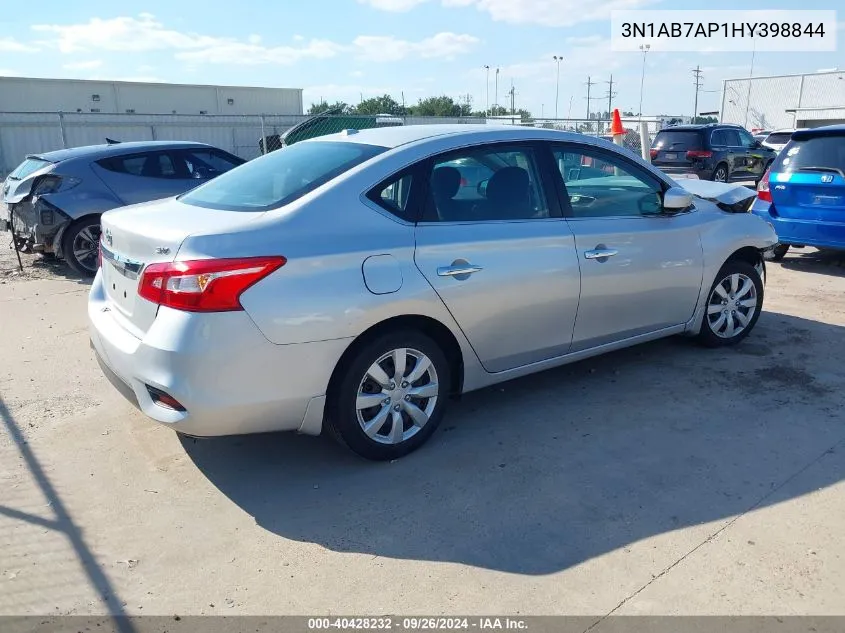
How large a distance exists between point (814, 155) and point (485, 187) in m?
5.83

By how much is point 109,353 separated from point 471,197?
207 cm

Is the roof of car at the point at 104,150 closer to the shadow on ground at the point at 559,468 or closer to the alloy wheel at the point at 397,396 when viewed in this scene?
the shadow on ground at the point at 559,468

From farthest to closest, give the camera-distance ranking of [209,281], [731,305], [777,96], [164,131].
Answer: [777,96] → [164,131] → [731,305] → [209,281]

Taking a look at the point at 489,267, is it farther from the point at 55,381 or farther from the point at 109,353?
the point at 55,381

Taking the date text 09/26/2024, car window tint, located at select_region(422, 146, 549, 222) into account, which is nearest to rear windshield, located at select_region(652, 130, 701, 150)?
car window tint, located at select_region(422, 146, 549, 222)

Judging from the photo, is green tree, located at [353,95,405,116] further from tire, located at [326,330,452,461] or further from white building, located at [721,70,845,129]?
tire, located at [326,330,452,461]

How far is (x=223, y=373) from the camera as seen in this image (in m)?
3.11

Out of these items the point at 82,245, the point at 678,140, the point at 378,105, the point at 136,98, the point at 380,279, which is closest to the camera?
the point at 380,279

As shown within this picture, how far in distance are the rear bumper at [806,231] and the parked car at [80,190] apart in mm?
7033

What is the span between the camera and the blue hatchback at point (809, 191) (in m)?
7.78

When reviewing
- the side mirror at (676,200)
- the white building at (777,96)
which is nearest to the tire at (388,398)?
the side mirror at (676,200)

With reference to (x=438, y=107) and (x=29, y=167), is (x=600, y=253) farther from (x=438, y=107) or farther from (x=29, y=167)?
(x=438, y=107)

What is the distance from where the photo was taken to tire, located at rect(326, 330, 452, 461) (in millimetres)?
3492

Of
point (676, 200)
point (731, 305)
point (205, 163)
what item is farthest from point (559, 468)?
point (205, 163)
